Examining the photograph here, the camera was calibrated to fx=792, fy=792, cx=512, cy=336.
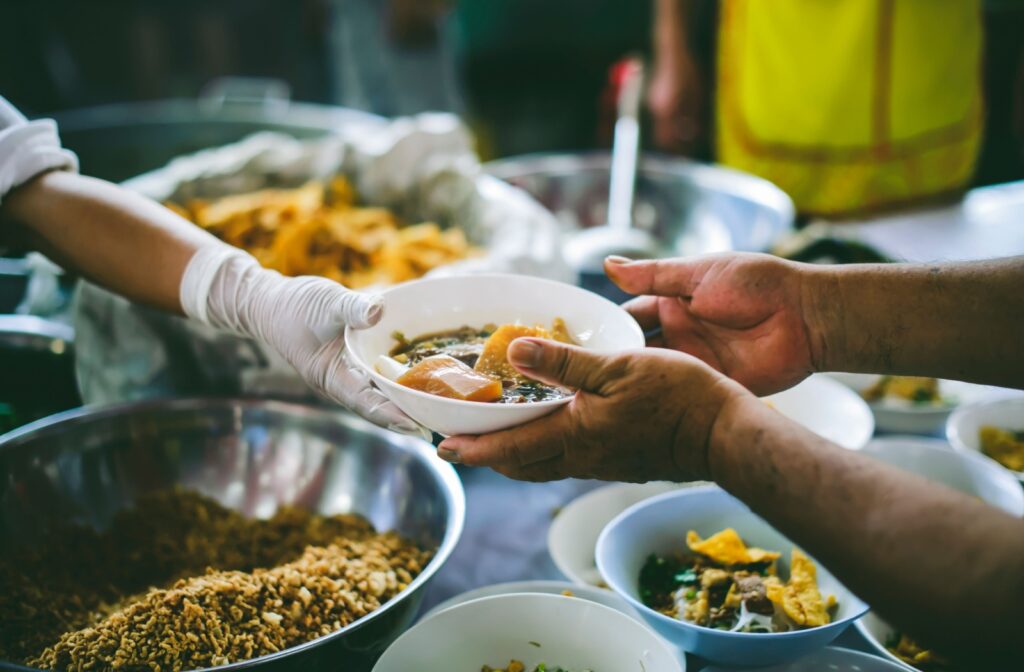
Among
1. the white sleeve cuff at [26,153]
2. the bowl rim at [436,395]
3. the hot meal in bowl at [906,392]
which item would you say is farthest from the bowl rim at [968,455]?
the white sleeve cuff at [26,153]

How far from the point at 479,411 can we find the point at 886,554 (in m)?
0.50

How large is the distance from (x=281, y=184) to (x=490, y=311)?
53.6 inches

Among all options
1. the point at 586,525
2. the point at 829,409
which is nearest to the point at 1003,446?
the point at 829,409

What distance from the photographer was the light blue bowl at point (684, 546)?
112 cm

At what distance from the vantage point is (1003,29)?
15.0 ft

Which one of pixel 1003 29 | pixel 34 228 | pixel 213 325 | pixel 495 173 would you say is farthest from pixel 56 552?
pixel 1003 29

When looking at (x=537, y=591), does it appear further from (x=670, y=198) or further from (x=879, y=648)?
(x=670, y=198)

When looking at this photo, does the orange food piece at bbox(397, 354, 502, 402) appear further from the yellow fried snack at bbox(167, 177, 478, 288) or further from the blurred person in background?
the blurred person in background

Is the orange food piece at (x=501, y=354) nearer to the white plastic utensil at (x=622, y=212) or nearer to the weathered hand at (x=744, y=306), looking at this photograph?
the weathered hand at (x=744, y=306)

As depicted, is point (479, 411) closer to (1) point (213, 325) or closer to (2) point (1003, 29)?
(1) point (213, 325)

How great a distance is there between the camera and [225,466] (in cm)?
162

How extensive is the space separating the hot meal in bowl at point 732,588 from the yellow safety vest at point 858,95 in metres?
1.86

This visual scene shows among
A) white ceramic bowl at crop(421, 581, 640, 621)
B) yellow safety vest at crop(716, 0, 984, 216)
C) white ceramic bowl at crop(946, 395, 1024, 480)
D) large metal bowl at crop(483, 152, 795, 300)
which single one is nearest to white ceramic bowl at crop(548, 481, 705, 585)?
white ceramic bowl at crop(421, 581, 640, 621)

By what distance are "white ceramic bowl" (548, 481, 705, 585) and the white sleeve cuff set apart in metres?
1.25
